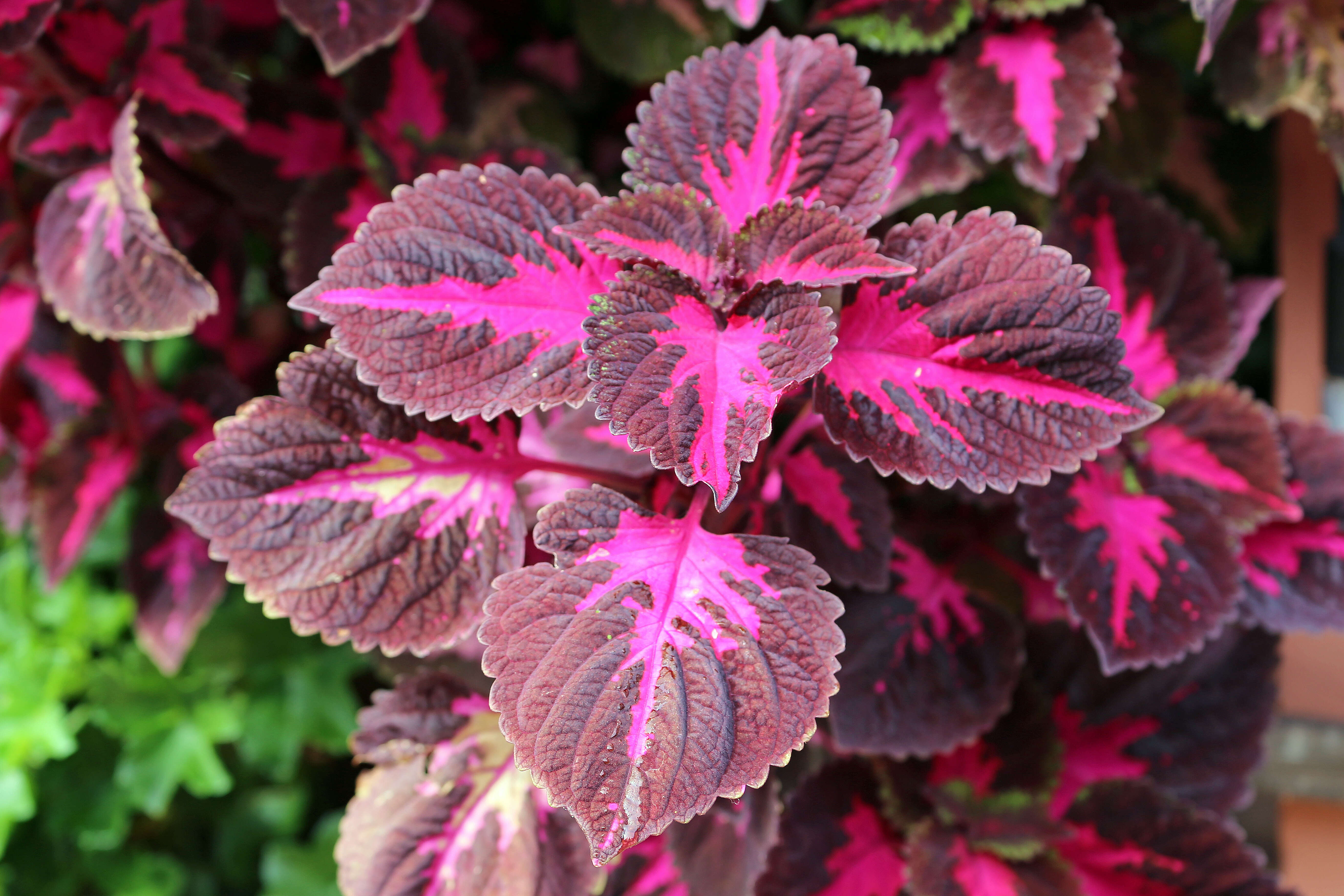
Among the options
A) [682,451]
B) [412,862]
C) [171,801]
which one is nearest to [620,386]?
[682,451]

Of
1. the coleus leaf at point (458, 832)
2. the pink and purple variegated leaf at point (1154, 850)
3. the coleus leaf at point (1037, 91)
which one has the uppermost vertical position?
the coleus leaf at point (1037, 91)

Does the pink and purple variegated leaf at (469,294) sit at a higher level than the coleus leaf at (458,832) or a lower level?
higher

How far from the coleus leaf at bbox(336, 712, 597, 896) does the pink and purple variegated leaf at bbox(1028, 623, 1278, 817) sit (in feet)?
1.42

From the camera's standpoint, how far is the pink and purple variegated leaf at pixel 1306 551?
0.77 metres

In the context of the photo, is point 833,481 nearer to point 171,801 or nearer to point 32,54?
point 32,54

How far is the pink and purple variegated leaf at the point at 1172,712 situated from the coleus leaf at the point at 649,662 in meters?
0.42

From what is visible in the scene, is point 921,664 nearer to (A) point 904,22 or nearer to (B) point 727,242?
(B) point 727,242

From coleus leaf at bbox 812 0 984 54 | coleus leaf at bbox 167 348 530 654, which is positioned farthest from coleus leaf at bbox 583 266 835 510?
coleus leaf at bbox 812 0 984 54

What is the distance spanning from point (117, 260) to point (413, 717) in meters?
0.41

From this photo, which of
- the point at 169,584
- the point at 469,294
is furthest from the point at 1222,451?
the point at 169,584

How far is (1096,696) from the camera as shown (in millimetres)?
826

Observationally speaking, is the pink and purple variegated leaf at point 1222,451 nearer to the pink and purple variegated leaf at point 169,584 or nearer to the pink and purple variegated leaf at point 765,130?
the pink and purple variegated leaf at point 765,130

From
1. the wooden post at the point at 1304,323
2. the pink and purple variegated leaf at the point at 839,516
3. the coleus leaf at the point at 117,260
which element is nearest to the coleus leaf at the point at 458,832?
the pink and purple variegated leaf at the point at 839,516

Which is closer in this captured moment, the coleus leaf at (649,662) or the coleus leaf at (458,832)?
the coleus leaf at (649,662)
